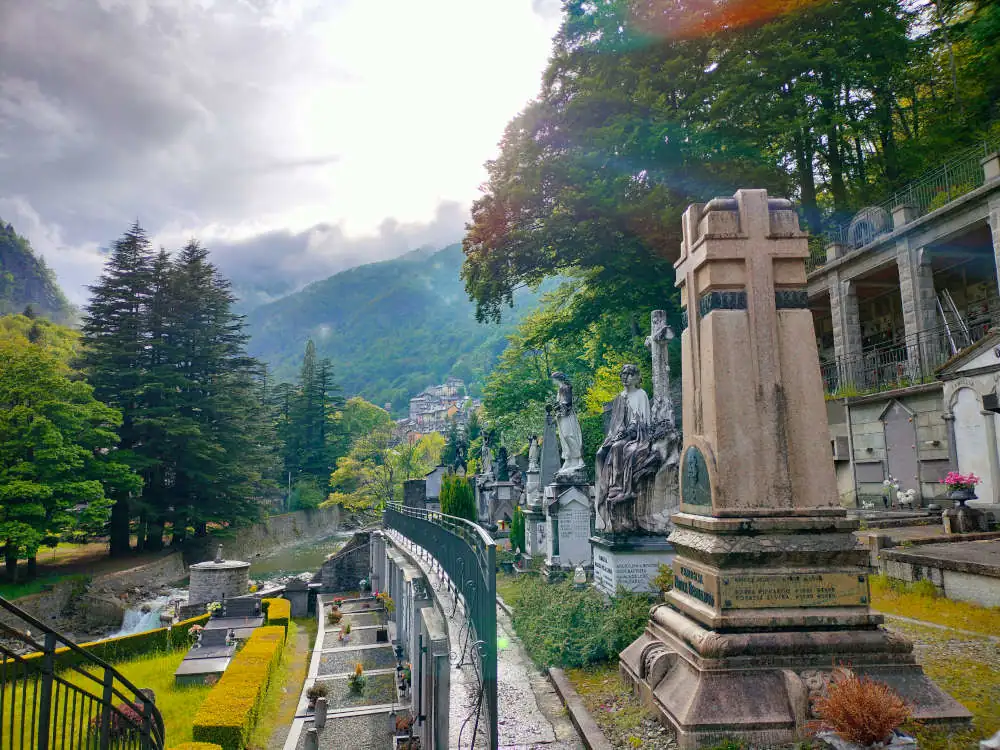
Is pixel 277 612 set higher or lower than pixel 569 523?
lower

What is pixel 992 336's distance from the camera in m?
13.3

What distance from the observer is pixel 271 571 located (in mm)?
38844

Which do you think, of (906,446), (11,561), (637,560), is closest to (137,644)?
(11,561)

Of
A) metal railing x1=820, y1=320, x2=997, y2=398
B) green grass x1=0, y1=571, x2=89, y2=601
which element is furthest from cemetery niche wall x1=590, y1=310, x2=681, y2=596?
green grass x1=0, y1=571, x2=89, y2=601

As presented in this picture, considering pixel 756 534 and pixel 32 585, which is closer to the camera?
pixel 756 534

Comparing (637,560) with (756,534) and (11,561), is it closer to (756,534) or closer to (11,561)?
(756,534)

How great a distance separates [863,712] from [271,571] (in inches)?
1581

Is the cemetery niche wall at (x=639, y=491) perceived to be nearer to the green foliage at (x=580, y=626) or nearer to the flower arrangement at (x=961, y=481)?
the green foliage at (x=580, y=626)

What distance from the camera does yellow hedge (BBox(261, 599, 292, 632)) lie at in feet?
72.9

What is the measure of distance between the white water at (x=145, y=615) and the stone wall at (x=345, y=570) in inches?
241

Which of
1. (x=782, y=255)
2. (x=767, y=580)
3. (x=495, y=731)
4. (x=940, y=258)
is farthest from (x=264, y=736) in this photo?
(x=940, y=258)

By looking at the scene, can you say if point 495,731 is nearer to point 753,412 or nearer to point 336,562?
point 753,412

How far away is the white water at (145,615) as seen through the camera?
84.6ft

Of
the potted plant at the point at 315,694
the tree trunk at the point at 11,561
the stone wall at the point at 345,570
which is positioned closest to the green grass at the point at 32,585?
the tree trunk at the point at 11,561
